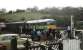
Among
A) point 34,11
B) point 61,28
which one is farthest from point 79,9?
point 34,11

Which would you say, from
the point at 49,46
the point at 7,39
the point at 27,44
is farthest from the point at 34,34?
the point at 7,39

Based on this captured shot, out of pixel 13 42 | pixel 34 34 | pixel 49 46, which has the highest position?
pixel 34 34

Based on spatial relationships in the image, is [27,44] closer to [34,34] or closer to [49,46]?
[34,34]

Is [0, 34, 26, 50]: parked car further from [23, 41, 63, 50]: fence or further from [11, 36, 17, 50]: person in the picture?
[23, 41, 63, 50]: fence

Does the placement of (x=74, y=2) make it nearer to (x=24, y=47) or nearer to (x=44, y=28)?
(x=44, y=28)

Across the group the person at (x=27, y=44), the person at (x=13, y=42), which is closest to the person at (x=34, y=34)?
the person at (x=27, y=44)

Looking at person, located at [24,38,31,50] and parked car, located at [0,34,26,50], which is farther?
person, located at [24,38,31,50]

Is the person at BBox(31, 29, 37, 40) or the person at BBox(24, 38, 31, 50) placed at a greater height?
the person at BBox(31, 29, 37, 40)

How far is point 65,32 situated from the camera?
5234 millimetres

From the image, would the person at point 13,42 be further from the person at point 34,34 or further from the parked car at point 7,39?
the person at point 34,34

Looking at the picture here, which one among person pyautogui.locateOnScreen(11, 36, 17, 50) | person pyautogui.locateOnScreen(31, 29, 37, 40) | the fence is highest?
person pyautogui.locateOnScreen(31, 29, 37, 40)

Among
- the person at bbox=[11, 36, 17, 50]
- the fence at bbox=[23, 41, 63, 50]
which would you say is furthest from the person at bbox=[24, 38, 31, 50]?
the person at bbox=[11, 36, 17, 50]

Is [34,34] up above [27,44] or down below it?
above

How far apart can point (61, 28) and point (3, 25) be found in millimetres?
1204
